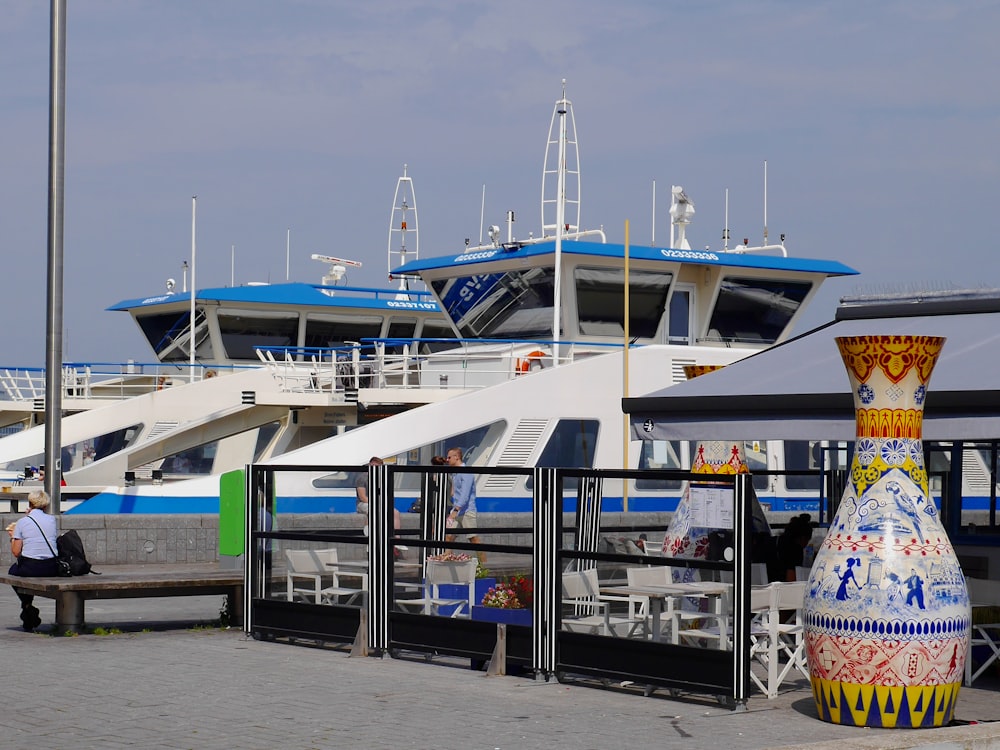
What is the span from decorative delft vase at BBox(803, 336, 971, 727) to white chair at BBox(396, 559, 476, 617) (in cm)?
291

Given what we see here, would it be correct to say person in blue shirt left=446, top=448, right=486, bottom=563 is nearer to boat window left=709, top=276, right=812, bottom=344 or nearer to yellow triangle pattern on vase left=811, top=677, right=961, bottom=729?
yellow triangle pattern on vase left=811, top=677, right=961, bottom=729

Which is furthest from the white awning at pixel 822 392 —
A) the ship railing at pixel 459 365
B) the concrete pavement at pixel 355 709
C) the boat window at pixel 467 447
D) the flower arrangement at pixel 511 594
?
the ship railing at pixel 459 365

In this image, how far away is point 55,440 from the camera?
16516 millimetres

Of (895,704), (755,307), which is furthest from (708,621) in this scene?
(755,307)

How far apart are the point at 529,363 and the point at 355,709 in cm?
1495

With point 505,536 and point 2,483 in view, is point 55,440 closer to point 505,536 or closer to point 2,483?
point 505,536

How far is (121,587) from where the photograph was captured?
42.0ft

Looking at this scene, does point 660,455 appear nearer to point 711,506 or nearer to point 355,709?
point 711,506

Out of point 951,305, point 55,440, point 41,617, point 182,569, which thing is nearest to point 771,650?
point 951,305

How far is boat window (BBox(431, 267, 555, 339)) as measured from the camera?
26344 mm

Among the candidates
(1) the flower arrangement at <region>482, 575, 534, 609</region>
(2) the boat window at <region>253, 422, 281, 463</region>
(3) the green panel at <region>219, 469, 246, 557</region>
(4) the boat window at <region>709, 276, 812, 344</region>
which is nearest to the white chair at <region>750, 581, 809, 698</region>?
(1) the flower arrangement at <region>482, 575, 534, 609</region>

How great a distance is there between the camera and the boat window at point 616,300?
26250 mm

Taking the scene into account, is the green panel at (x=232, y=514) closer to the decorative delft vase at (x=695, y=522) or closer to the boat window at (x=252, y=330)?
the decorative delft vase at (x=695, y=522)

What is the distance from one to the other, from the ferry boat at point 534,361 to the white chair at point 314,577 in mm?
6779
